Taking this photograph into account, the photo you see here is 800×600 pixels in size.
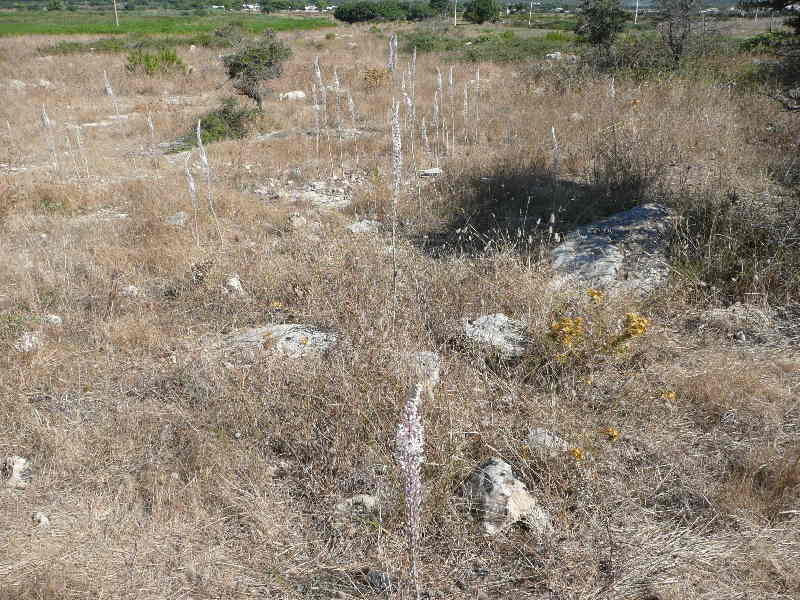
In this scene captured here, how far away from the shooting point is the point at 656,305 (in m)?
4.20

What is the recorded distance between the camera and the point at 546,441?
278 centimetres

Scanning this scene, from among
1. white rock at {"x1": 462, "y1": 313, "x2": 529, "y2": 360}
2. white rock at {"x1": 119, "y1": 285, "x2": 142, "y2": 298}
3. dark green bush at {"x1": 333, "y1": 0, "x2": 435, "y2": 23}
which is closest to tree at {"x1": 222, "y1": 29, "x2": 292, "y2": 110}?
white rock at {"x1": 119, "y1": 285, "x2": 142, "y2": 298}

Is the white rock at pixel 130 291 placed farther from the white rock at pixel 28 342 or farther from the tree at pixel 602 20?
the tree at pixel 602 20

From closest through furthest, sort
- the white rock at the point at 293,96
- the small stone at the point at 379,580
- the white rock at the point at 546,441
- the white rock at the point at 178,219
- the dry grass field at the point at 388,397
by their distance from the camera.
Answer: the small stone at the point at 379,580, the dry grass field at the point at 388,397, the white rock at the point at 546,441, the white rock at the point at 178,219, the white rock at the point at 293,96

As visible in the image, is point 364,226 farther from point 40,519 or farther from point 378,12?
point 378,12

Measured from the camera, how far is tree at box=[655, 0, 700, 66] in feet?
42.4

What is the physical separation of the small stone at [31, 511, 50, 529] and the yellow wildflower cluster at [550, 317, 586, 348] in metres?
2.87

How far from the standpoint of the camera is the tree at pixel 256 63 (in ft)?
40.4

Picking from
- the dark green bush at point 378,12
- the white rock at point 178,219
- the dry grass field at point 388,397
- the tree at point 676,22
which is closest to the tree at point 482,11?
the dark green bush at point 378,12

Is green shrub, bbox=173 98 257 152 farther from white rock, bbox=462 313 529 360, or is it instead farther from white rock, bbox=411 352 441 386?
white rock, bbox=411 352 441 386

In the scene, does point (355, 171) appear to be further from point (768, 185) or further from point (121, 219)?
point (768, 185)

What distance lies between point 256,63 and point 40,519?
38.7 feet

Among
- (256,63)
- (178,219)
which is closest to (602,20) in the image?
(256,63)

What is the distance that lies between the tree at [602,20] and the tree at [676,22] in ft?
5.50
